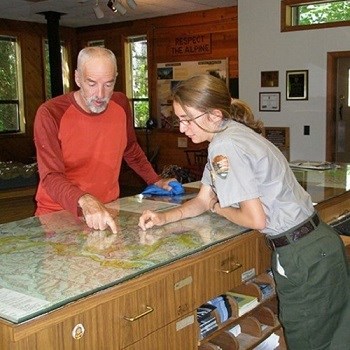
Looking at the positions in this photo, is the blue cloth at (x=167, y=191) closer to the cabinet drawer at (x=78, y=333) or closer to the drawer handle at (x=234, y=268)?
the drawer handle at (x=234, y=268)

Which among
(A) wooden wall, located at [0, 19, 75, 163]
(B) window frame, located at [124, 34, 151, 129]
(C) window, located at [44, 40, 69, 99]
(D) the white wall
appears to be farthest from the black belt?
(C) window, located at [44, 40, 69, 99]

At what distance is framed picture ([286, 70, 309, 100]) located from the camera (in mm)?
6828

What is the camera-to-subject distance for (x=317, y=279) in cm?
195

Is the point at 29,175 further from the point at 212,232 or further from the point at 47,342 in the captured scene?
the point at 47,342

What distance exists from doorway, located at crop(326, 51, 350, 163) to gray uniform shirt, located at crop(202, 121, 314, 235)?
5043mm

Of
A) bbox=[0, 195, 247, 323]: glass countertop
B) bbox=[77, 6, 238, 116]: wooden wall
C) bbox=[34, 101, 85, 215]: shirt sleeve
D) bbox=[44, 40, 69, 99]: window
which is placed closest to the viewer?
bbox=[0, 195, 247, 323]: glass countertop

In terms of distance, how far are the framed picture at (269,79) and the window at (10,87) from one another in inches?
190

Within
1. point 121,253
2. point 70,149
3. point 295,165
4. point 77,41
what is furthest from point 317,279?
point 77,41

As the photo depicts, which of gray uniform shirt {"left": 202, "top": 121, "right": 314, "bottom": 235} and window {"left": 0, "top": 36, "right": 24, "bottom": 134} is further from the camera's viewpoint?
window {"left": 0, "top": 36, "right": 24, "bottom": 134}

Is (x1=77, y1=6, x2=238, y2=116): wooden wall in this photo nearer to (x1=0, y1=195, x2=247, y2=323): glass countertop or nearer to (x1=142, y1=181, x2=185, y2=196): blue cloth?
(x1=142, y1=181, x2=185, y2=196): blue cloth

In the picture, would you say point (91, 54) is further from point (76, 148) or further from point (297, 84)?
point (297, 84)

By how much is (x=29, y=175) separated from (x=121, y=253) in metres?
6.37

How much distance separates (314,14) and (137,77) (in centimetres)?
418

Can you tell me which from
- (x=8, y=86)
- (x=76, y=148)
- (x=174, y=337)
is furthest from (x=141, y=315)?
(x=8, y=86)
